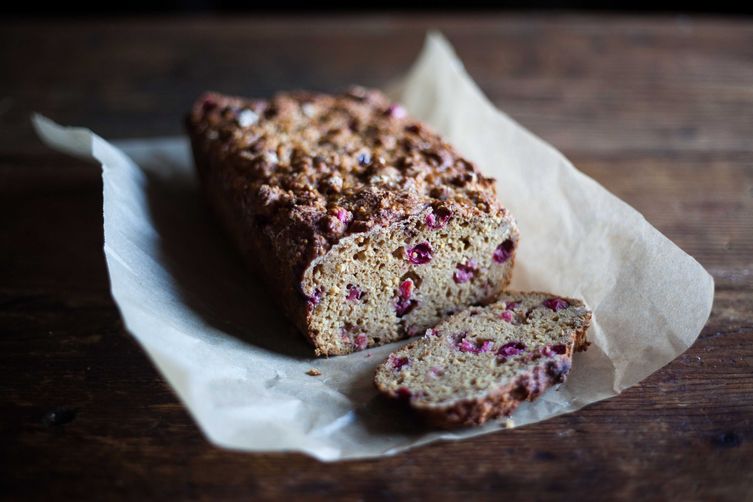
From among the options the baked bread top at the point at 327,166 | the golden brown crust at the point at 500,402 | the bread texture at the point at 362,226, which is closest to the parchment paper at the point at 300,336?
the golden brown crust at the point at 500,402

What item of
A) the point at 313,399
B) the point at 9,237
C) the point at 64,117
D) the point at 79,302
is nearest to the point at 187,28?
the point at 64,117

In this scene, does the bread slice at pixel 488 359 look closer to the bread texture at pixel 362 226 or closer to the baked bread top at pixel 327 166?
the bread texture at pixel 362 226

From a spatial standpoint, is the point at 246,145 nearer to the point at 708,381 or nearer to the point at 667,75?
the point at 708,381

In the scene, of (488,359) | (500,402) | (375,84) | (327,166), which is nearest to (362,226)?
(327,166)

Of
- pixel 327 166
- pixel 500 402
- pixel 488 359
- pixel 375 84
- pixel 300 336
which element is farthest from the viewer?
pixel 375 84

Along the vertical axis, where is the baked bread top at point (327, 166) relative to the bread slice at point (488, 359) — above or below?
above

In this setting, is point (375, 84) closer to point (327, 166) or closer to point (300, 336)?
point (327, 166)

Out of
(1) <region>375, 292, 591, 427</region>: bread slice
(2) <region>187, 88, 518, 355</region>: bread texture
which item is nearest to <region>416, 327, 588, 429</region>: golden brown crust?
(1) <region>375, 292, 591, 427</region>: bread slice
